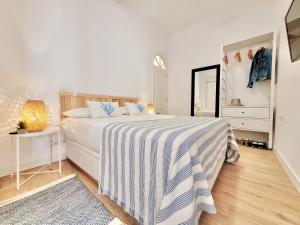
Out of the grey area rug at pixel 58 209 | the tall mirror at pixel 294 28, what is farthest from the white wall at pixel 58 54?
the tall mirror at pixel 294 28

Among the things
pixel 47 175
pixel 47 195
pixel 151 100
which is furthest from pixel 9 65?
pixel 151 100

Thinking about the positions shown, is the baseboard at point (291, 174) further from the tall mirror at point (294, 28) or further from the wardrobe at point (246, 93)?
the tall mirror at point (294, 28)

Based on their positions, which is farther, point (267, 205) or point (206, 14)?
point (206, 14)

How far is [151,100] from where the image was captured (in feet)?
13.6

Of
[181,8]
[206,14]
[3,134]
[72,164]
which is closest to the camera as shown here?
[3,134]

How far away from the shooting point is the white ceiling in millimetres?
3231

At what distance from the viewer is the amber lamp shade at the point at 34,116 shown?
170 centimetres

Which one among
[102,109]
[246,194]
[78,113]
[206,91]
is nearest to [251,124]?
[206,91]

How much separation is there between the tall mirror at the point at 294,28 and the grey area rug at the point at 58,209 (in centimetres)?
250

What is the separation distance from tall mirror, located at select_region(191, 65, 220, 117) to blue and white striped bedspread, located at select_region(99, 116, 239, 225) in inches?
106

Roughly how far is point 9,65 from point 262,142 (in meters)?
4.40

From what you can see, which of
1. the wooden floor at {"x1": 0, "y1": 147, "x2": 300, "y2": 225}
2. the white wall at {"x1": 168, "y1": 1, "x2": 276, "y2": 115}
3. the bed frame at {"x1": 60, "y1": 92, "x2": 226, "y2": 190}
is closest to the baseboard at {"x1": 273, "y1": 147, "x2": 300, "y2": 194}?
the wooden floor at {"x1": 0, "y1": 147, "x2": 300, "y2": 225}

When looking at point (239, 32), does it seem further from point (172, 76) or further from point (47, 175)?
point (47, 175)

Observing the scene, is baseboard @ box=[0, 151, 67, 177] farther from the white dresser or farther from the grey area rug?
the white dresser
